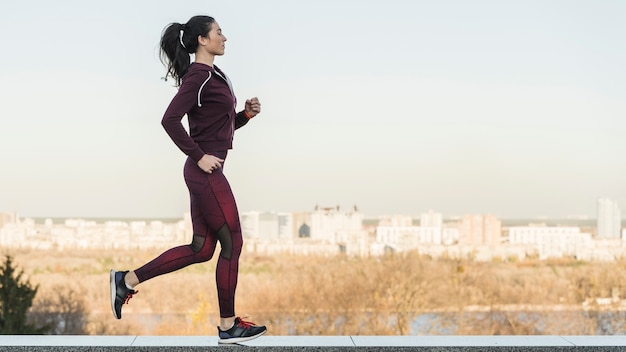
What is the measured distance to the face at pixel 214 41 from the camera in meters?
A: 3.70

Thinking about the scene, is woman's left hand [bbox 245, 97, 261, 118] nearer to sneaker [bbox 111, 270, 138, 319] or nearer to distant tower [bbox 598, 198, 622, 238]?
sneaker [bbox 111, 270, 138, 319]

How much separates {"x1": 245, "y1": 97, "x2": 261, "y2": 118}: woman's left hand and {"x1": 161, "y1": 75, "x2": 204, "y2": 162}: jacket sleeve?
1.18ft

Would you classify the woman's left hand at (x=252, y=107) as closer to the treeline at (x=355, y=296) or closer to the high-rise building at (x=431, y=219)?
the treeline at (x=355, y=296)

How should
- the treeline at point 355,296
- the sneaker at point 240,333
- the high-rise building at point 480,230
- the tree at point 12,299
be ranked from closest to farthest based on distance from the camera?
the sneaker at point 240,333
the tree at point 12,299
the treeline at point 355,296
the high-rise building at point 480,230

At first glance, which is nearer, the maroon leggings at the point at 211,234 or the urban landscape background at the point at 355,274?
the maroon leggings at the point at 211,234

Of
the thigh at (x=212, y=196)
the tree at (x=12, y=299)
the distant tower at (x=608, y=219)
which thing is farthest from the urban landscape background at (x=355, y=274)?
the thigh at (x=212, y=196)

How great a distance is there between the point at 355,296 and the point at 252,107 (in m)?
32.4

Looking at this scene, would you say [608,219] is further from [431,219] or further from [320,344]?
[320,344]

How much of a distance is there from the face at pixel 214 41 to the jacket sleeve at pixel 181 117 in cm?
18

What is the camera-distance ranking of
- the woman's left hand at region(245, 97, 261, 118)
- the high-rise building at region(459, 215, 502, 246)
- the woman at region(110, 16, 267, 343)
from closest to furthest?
the woman at region(110, 16, 267, 343)
the woman's left hand at region(245, 97, 261, 118)
the high-rise building at region(459, 215, 502, 246)

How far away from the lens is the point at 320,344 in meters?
3.74

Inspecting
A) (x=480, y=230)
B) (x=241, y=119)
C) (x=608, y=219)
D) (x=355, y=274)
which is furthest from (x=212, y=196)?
(x=480, y=230)

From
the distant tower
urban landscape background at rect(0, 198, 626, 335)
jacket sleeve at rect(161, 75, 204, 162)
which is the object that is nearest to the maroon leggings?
jacket sleeve at rect(161, 75, 204, 162)

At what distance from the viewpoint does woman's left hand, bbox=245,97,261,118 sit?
390cm
